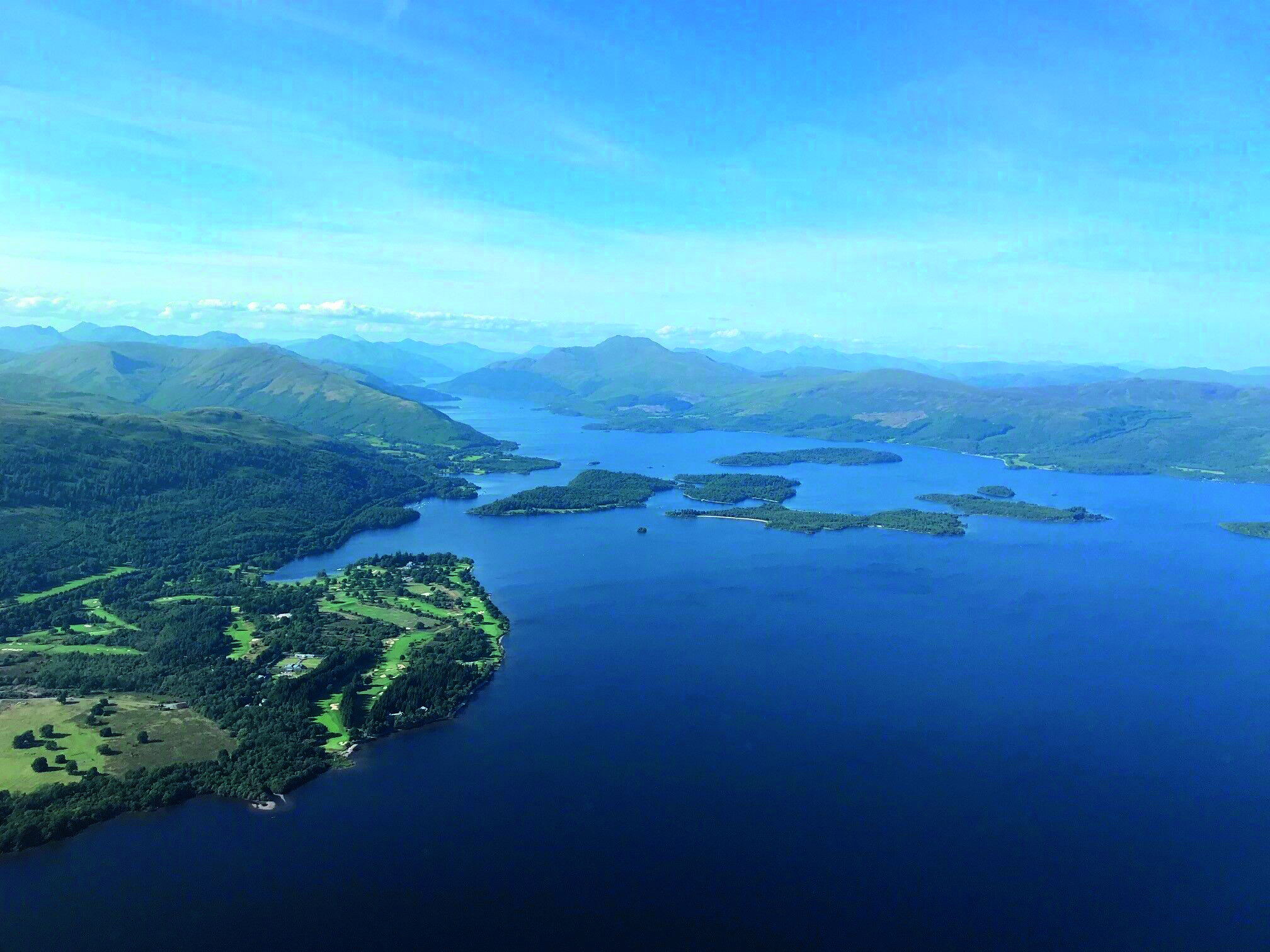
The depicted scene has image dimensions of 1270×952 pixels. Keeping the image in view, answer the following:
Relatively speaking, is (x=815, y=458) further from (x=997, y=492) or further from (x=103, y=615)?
(x=103, y=615)

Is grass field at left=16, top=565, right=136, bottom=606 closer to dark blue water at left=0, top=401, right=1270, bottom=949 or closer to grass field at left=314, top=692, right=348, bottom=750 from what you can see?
grass field at left=314, top=692, right=348, bottom=750

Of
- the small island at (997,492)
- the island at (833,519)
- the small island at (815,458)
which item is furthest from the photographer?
the small island at (815,458)

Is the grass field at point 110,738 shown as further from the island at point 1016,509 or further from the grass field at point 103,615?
the island at point 1016,509

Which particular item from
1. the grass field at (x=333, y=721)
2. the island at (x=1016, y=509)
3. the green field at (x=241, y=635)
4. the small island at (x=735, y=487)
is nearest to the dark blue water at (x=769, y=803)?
the grass field at (x=333, y=721)

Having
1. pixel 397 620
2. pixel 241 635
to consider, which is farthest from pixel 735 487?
pixel 241 635

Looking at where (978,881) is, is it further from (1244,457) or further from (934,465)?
(1244,457)
